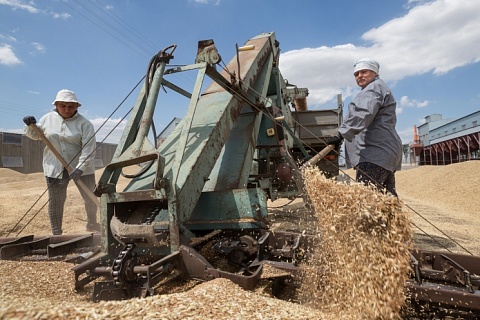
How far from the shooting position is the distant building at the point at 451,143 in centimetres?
1898

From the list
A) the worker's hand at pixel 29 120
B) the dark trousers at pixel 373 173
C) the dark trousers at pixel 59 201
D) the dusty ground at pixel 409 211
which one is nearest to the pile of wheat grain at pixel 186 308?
the dusty ground at pixel 409 211

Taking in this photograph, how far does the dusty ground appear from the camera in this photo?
93.0 inches

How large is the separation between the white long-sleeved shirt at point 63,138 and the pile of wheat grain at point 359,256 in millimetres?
3079

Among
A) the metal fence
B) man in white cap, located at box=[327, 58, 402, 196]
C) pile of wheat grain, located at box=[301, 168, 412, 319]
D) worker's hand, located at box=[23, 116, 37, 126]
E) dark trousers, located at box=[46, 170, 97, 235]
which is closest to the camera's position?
pile of wheat grain, located at box=[301, 168, 412, 319]

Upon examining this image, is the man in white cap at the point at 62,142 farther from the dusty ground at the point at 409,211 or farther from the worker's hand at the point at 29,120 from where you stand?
the dusty ground at the point at 409,211

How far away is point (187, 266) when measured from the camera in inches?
90.2

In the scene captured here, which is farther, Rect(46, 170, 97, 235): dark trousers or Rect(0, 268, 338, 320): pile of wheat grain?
Rect(46, 170, 97, 235): dark trousers

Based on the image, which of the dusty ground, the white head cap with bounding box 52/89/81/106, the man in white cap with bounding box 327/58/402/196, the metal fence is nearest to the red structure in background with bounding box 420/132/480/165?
the dusty ground

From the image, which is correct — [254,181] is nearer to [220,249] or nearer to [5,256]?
[220,249]

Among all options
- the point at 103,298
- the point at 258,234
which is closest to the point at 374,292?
the point at 258,234

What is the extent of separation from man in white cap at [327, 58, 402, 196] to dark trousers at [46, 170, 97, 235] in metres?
3.09

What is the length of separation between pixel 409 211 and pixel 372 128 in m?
1.11

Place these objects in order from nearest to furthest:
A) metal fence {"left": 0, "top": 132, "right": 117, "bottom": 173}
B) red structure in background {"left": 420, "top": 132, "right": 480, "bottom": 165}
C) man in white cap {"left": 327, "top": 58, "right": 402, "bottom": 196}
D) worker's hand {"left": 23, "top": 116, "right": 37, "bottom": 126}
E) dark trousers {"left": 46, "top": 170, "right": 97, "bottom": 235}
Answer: man in white cap {"left": 327, "top": 58, "right": 402, "bottom": 196} → worker's hand {"left": 23, "top": 116, "right": 37, "bottom": 126} → dark trousers {"left": 46, "top": 170, "right": 97, "bottom": 235} → metal fence {"left": 0, "top": 132, "right": 117, "bottom": 173} → red structure in background {"left": 420, "top": 132, "right": 480, "bottom": 165}

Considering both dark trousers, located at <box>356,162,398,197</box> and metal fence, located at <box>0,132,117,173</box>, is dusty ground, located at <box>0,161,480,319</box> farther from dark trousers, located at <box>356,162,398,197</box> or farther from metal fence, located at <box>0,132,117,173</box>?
metal fence, located at <box>0,132,117,173</box>
